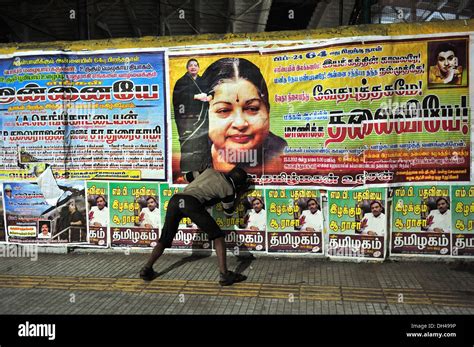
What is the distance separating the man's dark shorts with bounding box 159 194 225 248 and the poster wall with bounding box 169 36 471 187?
1050 mm

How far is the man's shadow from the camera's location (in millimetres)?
5938

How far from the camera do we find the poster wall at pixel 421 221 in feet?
19.1

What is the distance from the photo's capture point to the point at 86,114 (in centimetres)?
663

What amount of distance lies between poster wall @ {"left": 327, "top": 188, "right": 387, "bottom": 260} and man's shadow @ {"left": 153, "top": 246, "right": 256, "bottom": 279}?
1158mm

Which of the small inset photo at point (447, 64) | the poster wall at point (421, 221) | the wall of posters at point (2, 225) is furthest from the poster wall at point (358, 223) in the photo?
the wall of posters at point (2, 225)

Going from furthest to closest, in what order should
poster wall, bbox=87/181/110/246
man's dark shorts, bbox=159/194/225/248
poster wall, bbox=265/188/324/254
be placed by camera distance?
poster wall, bbox=87/181/110/246, poster wall, bbox=265/188/324/254, man's dark shorts, bbox=159/194/225/248

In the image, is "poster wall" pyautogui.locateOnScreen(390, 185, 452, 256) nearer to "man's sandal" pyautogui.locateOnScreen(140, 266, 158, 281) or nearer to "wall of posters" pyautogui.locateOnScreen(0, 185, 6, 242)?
"man's sandal" pyautogui.locateOnScreen(140, 266, 158, 281)

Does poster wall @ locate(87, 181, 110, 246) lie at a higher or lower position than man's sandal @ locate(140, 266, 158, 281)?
higher

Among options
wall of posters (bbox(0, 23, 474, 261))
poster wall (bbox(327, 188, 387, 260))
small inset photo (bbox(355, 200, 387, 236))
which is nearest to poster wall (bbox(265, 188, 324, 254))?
wall of posters (bbox(0, 23, 474, 261))

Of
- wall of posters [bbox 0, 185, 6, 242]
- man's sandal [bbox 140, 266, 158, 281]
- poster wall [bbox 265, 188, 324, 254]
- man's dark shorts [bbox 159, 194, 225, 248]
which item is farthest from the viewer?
wall of posters [bbox 0, 185, 6, 242]

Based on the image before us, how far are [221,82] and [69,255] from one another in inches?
137

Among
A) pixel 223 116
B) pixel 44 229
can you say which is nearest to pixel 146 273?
pixel 44 229

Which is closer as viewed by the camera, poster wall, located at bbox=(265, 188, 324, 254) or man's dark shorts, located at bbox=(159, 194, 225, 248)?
man's dark shorts, located at bbox=(159, 194, 225, 248)

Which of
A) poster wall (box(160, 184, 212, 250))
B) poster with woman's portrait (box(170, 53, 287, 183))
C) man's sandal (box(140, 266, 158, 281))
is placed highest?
poster with woman's portrait (box(170, 53, 287, 183))
